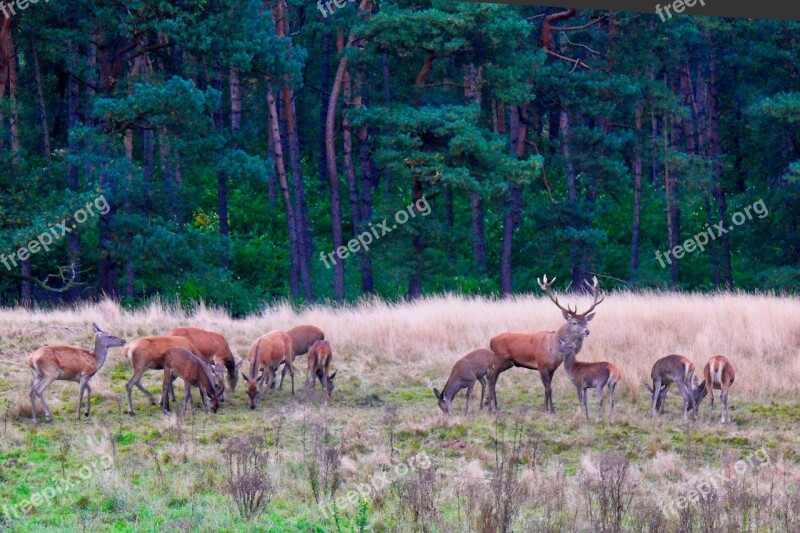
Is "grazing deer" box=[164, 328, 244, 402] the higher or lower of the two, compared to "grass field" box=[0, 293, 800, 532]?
higher

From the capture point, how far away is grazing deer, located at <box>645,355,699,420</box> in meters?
11.1

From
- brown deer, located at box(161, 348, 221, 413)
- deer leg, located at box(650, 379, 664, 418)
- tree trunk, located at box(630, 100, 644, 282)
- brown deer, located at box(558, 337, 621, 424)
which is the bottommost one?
deer leg, located at box(650, 379, 664, 418)

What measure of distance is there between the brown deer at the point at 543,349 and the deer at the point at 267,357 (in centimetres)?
239

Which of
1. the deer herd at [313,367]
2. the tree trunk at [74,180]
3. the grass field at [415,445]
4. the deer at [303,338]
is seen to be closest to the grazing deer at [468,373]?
the deer herd at [313,367]

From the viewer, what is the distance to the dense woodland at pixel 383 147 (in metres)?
20.5

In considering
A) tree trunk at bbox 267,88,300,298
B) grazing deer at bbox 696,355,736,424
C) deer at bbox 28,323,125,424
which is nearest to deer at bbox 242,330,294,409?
deer at bbox 28,323,125,424

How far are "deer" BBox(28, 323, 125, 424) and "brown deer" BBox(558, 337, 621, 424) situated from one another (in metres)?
5.02

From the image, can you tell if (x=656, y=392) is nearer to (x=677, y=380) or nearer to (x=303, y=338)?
(x=677, y=380)

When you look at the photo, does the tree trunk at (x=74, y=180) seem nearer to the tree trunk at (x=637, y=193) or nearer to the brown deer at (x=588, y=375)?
the brown deer at (x=588, y=375)

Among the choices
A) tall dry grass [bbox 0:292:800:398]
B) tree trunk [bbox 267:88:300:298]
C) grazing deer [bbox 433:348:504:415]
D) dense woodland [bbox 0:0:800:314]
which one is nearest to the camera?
grazing deer [bbox 433:348:504:415]

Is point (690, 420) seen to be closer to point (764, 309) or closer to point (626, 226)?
point (764, 309)

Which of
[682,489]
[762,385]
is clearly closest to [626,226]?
[762,385]

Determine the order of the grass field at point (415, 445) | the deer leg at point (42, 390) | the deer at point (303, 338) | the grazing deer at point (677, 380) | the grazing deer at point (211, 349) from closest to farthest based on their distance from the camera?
the grass field at point (415, 445) < the deer leg at point (42, 390) < the grazing deer at point (677, 380) < the grazing deer at point (211, 349) < the deer at point (303, 338)

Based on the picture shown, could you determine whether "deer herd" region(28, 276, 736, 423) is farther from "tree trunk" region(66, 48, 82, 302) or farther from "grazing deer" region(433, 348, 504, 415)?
"tree trunk" region(66, 48, 82, 302)
